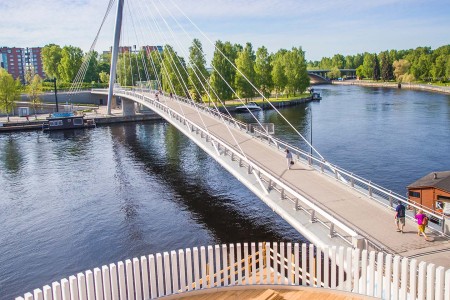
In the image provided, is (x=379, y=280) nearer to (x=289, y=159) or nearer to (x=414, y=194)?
(x=414, y=194)

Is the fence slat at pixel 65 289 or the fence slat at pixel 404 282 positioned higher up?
the fence slat at pixel 65 289

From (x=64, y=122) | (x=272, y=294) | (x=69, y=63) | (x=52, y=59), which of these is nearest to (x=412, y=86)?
(x=69, y=63)

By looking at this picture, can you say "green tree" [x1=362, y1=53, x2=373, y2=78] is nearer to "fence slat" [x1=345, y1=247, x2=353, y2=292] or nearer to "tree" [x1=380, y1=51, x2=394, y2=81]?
"tree" [x1=380, y1=51, x2=394, y2=81]

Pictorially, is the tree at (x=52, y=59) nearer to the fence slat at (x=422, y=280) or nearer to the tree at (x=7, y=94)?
the tree at (x=7, y=94)

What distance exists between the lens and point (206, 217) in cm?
2427

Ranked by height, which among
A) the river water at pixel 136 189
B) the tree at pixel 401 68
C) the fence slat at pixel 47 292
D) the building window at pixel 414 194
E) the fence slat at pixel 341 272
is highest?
the tree at pixel 401 68

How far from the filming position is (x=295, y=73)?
9156 centimetres

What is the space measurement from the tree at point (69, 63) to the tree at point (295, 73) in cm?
4318

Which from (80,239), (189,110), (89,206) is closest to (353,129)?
(189,110)

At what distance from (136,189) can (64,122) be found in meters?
30.7

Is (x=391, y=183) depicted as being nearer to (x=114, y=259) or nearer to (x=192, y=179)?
(x=192, y=179)

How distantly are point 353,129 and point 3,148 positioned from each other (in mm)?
36467

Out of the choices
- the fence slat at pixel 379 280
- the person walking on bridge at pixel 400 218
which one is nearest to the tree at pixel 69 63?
the person walking on bridge at pixel 400 218

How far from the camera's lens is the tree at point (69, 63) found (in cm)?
9525
